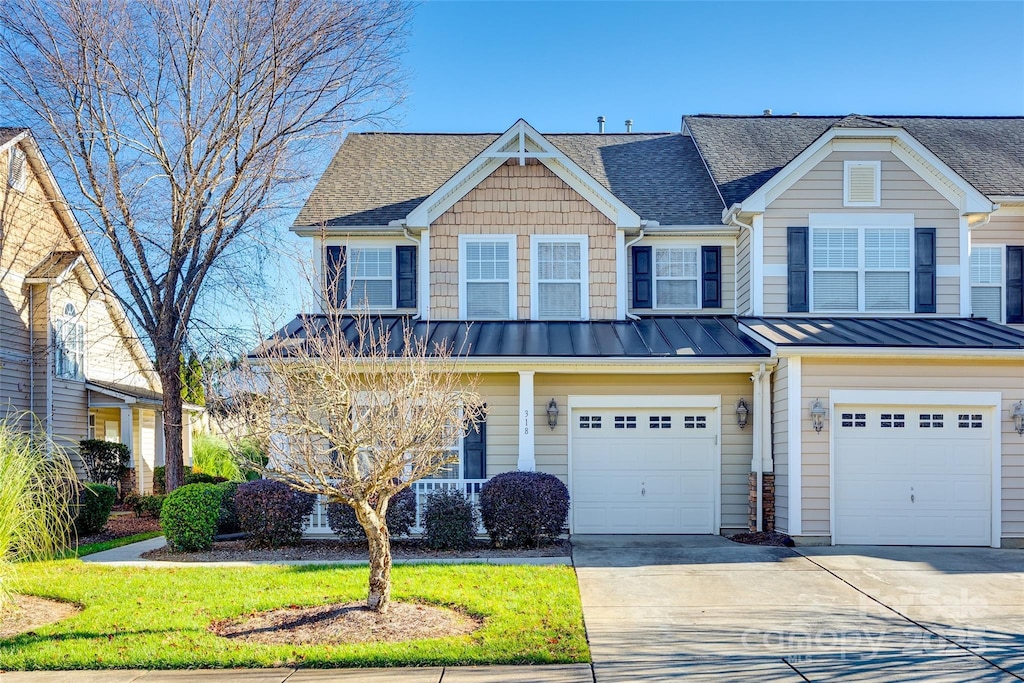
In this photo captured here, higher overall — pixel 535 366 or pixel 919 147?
pixel 919 147

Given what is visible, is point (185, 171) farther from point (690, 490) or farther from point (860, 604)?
point (860, 604)

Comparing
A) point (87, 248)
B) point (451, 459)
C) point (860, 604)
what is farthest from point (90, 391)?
point (860, 604)

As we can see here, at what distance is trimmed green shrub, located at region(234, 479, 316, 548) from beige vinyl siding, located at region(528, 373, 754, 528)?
404 cm

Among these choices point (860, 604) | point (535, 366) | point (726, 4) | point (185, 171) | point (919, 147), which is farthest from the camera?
point (185, 171)

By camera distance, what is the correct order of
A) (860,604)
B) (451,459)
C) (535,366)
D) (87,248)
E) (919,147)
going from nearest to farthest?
1. (860,604)
2. (451,459)
3. (535,366)
4. (919,147)
5. (87,248)

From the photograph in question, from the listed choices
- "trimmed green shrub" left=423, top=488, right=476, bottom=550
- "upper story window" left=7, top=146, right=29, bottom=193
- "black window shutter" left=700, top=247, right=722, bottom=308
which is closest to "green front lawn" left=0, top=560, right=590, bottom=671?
"trimmed green shrub" left=423, top=488, right=476, bottom=550

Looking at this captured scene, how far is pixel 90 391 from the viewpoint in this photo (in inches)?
842

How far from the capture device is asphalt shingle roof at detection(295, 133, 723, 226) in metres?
16.0

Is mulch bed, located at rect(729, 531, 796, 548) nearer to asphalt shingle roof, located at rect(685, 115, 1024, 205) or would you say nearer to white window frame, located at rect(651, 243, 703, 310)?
white window frame, located at rect(651, 243, 703, 310)

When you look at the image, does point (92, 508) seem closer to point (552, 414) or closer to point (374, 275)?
point (374, 275)

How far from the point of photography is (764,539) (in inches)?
500

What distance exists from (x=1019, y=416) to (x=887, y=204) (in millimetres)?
4214

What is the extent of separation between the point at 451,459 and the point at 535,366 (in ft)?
12.8

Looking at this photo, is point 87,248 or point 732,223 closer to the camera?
point 732,223
